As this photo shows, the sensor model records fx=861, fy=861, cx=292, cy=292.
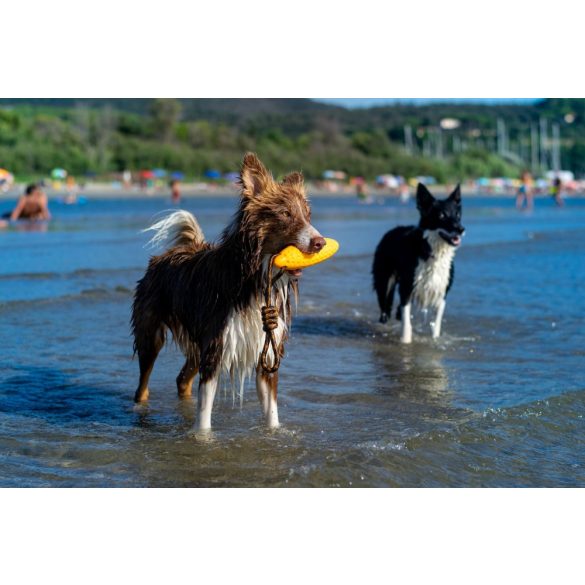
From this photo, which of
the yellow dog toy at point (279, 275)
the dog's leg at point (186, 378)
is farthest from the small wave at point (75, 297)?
the yellow dog toy at point (279, 275)

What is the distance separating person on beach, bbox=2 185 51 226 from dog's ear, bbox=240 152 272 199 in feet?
81.3

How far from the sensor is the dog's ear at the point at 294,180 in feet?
20.2

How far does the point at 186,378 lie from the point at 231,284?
1915 millimetres

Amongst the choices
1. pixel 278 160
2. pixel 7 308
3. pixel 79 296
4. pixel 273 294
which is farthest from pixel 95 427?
pixel 278 160

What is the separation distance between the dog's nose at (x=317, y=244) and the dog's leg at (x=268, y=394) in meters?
1.19

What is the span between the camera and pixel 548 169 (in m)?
79.6

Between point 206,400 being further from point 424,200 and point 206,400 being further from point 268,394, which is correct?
point 424,200

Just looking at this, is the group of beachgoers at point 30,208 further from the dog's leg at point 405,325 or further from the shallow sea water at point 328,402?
the dog's leg at point 405,325

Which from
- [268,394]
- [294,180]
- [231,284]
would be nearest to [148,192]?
[268,394]

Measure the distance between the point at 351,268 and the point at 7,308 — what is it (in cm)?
850

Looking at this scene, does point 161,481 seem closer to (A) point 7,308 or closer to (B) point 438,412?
(B) point 438,412

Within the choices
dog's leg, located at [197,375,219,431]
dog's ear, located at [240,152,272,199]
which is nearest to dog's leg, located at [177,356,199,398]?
dog's leg, located at [197,375,219,431]

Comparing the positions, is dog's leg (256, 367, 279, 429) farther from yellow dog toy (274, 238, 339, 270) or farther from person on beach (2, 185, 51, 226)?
person on beach (2, 185, 51, 226)

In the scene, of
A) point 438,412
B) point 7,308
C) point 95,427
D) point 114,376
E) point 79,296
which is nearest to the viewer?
point 95,427
